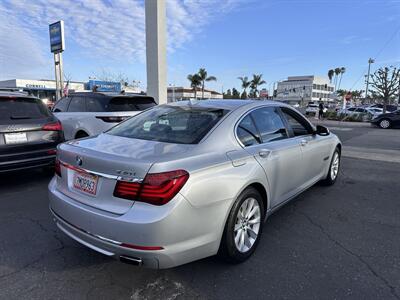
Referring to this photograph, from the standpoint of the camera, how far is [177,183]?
2336mm

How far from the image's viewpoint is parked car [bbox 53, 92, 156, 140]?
6.75m

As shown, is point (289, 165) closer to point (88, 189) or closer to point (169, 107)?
point (169, 107)

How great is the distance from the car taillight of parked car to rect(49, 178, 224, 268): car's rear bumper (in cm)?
5

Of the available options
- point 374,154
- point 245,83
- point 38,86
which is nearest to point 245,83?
point 245,83

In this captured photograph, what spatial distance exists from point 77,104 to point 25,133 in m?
2.61

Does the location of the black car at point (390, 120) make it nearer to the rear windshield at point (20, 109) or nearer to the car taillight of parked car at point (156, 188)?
the rear windshield at point (20, 109)

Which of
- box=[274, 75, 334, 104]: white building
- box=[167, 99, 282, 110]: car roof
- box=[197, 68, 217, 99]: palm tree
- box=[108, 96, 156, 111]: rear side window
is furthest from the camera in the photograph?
box=[274, 75, 334, 104]: white building

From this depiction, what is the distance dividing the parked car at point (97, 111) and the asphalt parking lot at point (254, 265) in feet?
8.52

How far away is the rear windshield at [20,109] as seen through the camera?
5.08m

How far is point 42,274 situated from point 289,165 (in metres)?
2.80

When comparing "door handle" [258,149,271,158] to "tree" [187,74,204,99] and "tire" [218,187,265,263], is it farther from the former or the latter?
"tree" [187,74,204,99]

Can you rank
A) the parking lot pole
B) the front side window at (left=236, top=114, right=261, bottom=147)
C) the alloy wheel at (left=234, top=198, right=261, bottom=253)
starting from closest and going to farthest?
the alloy wheel at (left=234, top=198, right=261, bottom=253)
the front side window at (left=236, top=114, right=261, bottom=147)
the parking lot pole

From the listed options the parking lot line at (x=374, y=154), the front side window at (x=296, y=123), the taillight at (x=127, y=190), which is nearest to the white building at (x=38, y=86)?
the parking lot line at (x=374, y=154)

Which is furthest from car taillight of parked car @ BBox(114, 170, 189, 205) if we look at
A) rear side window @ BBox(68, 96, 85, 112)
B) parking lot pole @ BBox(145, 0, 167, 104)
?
parking lot pole @ BBox(145, 0, 167, 104)
